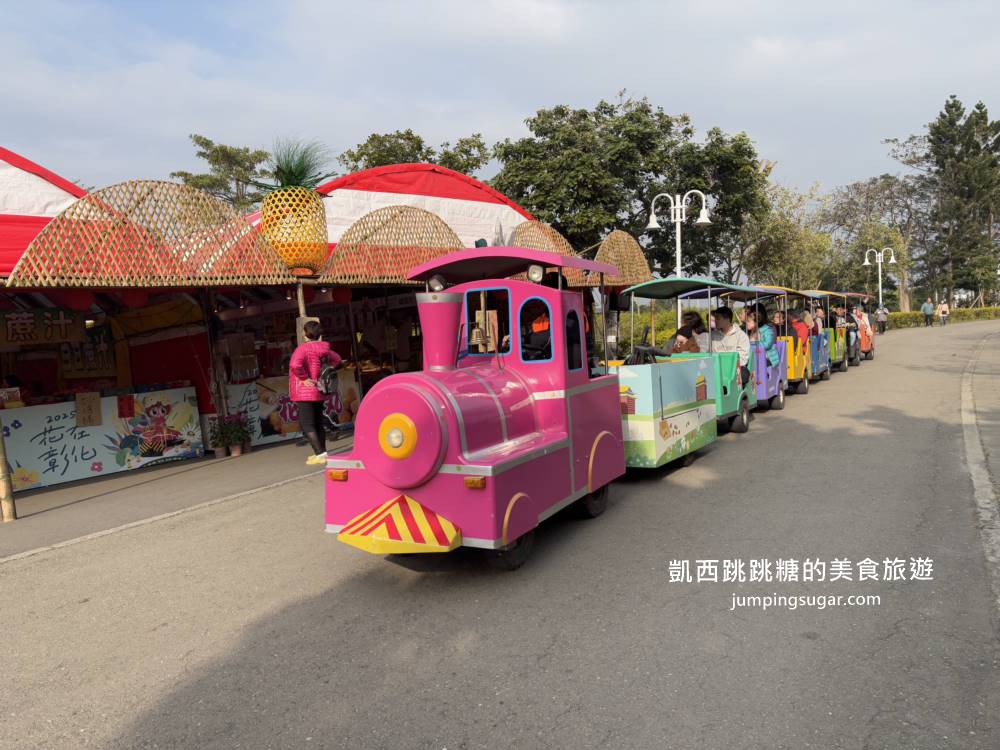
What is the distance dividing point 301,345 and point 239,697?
551cm

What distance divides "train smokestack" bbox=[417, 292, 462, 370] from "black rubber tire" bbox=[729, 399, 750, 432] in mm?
6044

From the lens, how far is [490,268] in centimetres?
591

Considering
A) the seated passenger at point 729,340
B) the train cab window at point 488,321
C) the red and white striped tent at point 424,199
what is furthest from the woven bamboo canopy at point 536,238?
the train cab window at point 488,321

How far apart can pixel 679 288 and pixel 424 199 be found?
6034 mm

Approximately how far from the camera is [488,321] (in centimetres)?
553

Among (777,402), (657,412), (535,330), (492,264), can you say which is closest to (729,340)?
(777,402)

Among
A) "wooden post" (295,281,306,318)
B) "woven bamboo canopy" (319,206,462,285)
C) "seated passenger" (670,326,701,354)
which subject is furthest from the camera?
"woven bamboo canopy" (319,206,462,285)

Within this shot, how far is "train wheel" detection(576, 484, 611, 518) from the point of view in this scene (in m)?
5.99

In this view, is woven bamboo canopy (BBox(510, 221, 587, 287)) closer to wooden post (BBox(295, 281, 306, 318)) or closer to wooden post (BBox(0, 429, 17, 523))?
wooden post (BBox(295, 281, 306, 318))

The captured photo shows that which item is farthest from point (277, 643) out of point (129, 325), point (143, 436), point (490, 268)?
point (129, 325)

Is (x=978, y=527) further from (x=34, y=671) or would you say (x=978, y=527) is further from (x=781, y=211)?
(x=781, y=211)

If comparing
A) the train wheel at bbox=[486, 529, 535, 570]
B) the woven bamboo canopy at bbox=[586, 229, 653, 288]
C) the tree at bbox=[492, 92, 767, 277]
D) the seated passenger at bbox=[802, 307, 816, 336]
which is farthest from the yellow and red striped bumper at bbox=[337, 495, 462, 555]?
the tree at bbox=[492, 92, 767, 277]

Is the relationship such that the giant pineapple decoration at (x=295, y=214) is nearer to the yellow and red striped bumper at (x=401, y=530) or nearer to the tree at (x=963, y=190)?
the yellow and red striped bumper at (x=401, y=530)

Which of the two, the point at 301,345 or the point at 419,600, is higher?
the point at 301,345
